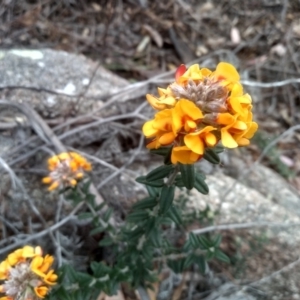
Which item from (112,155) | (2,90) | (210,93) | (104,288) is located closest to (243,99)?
(210,93)

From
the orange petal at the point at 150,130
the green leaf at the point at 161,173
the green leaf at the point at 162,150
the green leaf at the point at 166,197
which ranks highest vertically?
the orange petal at the point at 150,130

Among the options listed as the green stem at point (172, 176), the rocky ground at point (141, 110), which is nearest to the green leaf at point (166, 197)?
the green stem at point (172, 176)

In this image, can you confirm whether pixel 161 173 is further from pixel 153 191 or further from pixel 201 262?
pixel 201 262

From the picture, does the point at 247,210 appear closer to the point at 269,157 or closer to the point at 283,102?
the point at 269,157

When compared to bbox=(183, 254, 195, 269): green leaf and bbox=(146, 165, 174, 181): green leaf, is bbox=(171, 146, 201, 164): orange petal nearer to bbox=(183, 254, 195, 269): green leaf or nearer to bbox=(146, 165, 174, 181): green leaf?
bbox=(146, 165, 174, 181): green leaf

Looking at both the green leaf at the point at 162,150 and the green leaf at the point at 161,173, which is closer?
the green leaf at the point at 162,150

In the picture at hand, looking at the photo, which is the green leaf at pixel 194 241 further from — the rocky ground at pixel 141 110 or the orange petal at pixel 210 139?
the orange petal at pixel 210 139
